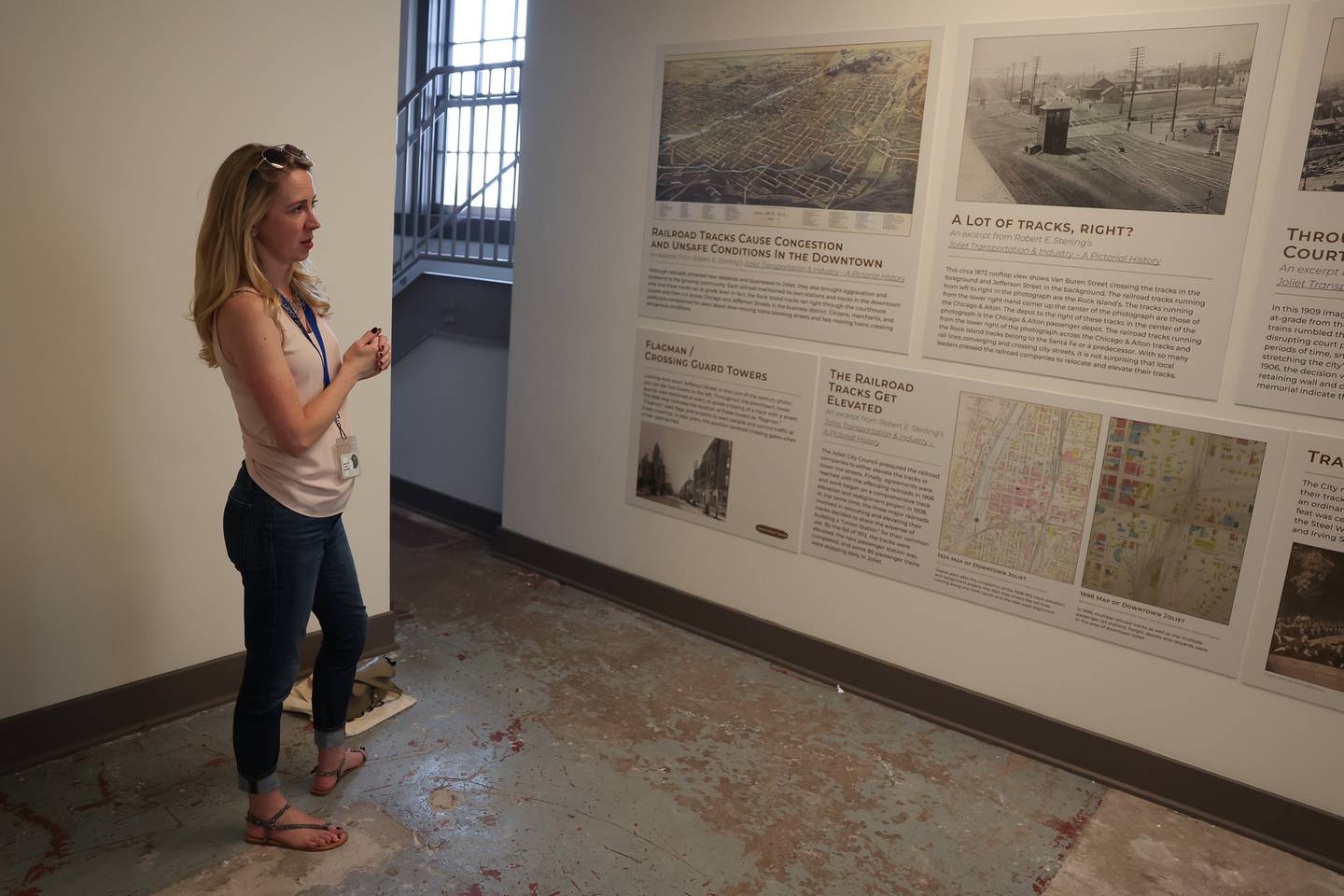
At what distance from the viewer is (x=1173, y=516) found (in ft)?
10.6

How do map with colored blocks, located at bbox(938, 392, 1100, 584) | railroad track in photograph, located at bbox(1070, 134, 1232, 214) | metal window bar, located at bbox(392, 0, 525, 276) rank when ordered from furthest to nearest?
1. metal window bar, located at bbox(392, 0, 525, 276)
2. map with colored blocks, located at bbox(938, 392, 1100, 584)
3. railroad track in photograph, located at bbox(1070, 134, 1232, 214)

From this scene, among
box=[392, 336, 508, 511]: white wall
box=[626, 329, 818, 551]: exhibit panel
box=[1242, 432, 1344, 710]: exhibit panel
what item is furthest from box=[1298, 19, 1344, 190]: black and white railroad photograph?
box=[392, 336, 508, 511]: white wall

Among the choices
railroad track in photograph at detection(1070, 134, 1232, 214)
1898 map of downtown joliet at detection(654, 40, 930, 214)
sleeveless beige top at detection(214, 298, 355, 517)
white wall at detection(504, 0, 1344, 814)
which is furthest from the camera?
1898 map of downtown joliet at detection(654, 40, 930, 214)

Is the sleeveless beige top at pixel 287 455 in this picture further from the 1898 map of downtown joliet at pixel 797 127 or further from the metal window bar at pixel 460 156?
A: the metal window bar at pixel 460 156

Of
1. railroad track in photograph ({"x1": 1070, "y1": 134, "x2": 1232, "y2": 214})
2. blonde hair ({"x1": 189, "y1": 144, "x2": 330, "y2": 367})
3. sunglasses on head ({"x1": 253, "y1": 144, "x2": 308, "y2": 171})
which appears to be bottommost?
blonde hair ({"x1": 189, "y1": 144, "x2": 330, "y2": 367})

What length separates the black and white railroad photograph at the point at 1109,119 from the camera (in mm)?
3033

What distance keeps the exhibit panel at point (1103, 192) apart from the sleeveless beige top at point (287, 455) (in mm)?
2302

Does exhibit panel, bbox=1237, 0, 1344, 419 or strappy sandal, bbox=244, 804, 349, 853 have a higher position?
exhibit panel, bbox=1237, 0, 1344, 419

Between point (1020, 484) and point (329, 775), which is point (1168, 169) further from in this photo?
point (329, 775)

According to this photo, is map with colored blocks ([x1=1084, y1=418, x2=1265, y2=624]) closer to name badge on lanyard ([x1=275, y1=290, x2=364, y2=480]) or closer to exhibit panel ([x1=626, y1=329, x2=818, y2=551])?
exhibit panel ([x1=626, y1=329, x2=818, y2=551])

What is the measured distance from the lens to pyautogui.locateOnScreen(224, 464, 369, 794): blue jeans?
2.49 meters

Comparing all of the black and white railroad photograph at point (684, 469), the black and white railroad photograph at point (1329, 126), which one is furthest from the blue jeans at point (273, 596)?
the black and white railroad photograph at point (1329, 126)

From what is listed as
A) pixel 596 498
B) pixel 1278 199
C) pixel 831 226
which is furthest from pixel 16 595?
pixel 1278 199

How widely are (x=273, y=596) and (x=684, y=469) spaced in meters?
2.30
